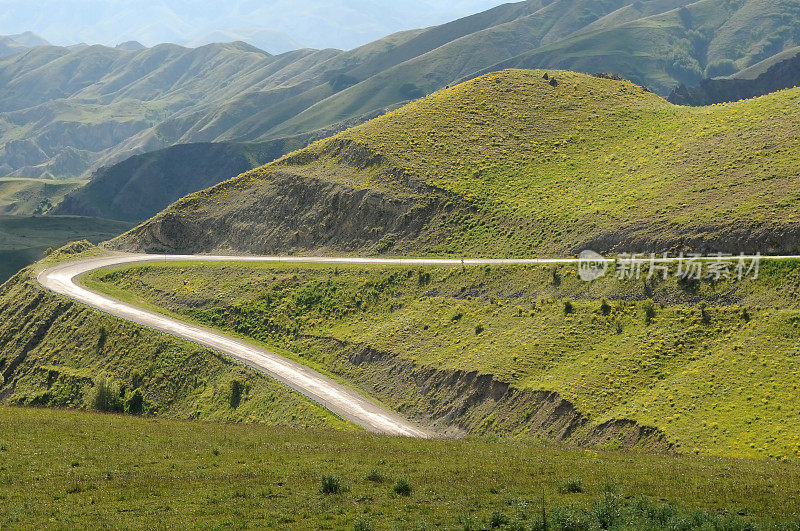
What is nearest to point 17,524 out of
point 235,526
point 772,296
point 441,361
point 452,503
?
point 235,526

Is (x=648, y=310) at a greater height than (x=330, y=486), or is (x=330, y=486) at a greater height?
(x=330, y=486)

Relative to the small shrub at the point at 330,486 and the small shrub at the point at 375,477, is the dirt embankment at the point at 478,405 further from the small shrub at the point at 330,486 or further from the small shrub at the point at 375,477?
the small shrub at the point at 330,486

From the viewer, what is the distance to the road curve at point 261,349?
5300cm

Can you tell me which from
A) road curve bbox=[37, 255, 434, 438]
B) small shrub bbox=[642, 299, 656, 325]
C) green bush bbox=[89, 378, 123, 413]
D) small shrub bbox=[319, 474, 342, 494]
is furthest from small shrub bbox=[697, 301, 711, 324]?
green bush bbox=[89, 378, 123, 413]

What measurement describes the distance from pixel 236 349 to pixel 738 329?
1704 inches

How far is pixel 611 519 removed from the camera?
71.3 ft

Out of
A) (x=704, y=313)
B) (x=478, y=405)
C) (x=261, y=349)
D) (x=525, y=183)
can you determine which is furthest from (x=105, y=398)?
(x=525, y=183)

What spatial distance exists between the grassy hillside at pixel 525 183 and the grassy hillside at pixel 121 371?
25531 mm

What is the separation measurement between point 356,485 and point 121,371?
4732 cm

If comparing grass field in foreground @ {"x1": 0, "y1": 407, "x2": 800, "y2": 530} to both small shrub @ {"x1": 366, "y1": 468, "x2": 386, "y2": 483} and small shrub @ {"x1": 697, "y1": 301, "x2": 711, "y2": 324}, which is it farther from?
small shrub @ {"x1": 697, "y1": 301, "x2": 711, "y2": 324}

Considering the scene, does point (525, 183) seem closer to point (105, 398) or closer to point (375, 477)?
point (105, 398)

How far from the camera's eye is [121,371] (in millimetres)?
66812

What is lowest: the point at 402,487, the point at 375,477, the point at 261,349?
the point at 261,349

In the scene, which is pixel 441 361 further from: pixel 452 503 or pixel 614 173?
pixel 614 173
